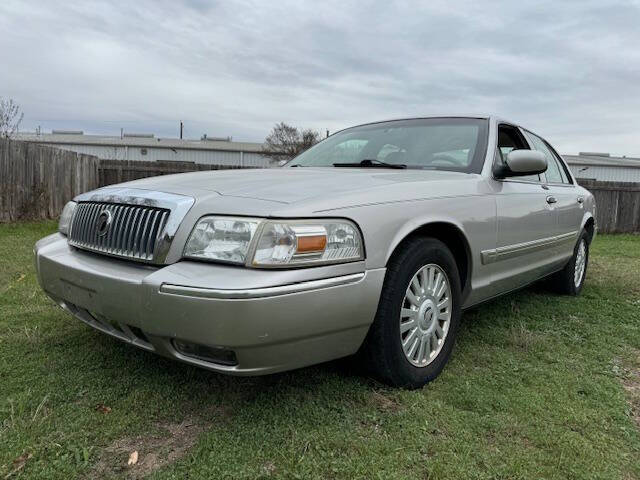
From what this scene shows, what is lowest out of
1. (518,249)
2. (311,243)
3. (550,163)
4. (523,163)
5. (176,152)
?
(518,249)

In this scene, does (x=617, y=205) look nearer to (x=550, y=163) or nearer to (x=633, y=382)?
(x=550, y=163)

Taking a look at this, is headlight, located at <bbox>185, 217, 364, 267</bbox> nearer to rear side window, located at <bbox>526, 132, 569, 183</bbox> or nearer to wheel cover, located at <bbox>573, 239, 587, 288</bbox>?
rear side window, located at <bbox>526, 132, 569, 183</bbox>

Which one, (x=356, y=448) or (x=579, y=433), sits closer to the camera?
(x=356, y=448)

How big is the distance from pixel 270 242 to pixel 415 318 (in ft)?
3.15

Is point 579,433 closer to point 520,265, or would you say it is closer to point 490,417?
point 490,417

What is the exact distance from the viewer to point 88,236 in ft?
8.03

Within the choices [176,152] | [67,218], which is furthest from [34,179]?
[176,152]

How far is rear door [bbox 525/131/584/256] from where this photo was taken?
405 cm

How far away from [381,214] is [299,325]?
65 cm

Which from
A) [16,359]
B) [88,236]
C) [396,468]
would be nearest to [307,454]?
[396,468]

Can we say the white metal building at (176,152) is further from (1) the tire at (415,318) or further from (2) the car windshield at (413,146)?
(1) the tire at (415,318)

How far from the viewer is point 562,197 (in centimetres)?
416

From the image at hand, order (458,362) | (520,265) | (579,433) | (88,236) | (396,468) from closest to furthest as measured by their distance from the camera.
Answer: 1. (396,468)
2. (579,433)
3. (88,236)
4. (458,362)
5. (520,265)

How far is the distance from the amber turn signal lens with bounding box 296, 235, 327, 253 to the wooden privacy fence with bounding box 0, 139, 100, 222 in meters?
8.66
